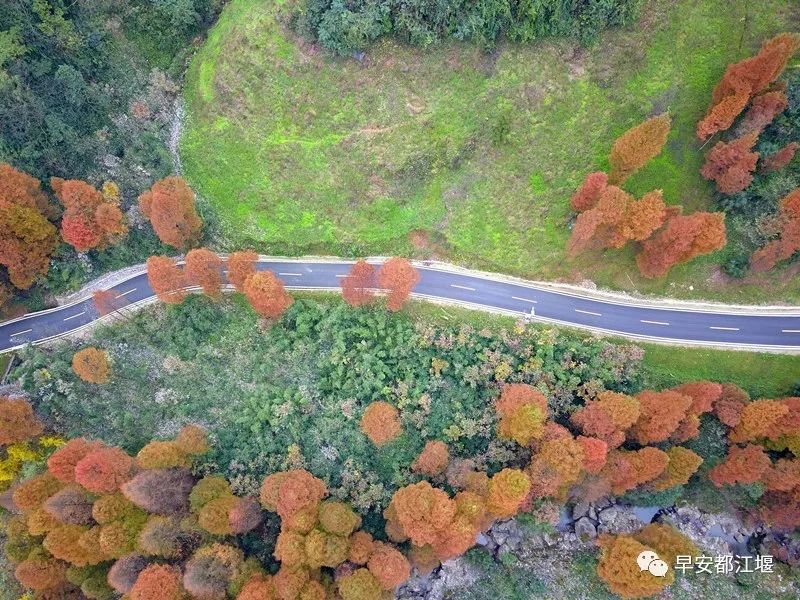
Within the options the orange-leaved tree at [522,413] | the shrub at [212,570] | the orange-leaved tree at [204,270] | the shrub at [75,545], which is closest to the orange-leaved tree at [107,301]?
the orange-leaved tree at [204,270]

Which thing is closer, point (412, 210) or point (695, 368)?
point (695, 368)

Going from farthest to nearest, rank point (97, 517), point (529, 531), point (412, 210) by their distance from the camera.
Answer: point (412, 210) → point (529, 531) → point (97, 517)

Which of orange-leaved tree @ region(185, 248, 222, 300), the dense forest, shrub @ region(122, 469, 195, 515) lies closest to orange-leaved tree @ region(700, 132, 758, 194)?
Result: orange-leaved tree @ region(185, 248, 222, 300)

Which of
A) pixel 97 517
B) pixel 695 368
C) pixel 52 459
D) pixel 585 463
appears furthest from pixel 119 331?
pixel 695 368

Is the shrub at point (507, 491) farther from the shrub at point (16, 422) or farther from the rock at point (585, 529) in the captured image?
the shrub at point (16, 422)

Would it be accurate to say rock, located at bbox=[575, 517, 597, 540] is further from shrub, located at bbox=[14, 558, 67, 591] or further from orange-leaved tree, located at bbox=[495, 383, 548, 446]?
shrub, located at bbox=[14, 558, 67, 591]

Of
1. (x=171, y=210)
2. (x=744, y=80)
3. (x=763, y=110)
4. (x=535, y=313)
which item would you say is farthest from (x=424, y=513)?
(x=744, y=80)

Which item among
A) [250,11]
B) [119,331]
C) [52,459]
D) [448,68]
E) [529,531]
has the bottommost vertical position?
[529,531]

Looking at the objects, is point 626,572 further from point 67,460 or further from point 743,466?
point 67,460

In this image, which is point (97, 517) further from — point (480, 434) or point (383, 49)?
point (383, 49)

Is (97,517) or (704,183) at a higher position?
(704,183)
